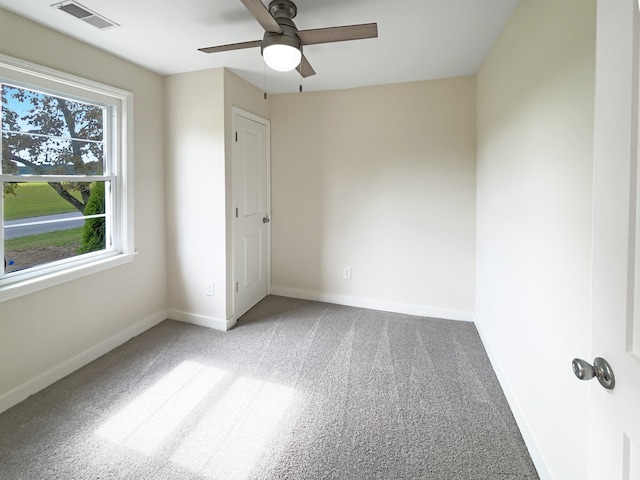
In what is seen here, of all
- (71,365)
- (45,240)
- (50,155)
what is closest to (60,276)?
(45,240)

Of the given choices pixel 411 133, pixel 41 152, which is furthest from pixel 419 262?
pixel 41 152

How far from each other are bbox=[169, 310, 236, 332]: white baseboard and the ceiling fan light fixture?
7.53ft

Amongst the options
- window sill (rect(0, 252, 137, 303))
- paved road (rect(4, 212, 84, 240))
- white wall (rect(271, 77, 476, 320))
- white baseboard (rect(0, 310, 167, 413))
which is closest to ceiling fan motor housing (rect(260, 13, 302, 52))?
white wall (rect(271, 77, 476, 320))

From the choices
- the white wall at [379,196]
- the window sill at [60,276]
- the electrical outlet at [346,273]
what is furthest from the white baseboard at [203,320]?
the electrical outlet at [346,273]

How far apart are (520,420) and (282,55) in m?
2.48

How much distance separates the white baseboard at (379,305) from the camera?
3424mm

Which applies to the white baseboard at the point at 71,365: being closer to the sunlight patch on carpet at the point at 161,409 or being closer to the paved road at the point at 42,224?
the sunlight patch on carpet at the point at 161,409

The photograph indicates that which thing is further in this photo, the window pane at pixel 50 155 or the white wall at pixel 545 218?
the window pane at pixel 50 155

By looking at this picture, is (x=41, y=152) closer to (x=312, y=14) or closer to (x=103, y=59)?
(x=103, y=59)

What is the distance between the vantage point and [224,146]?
297 centimetres

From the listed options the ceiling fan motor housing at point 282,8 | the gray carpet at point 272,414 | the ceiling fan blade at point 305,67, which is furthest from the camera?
the ceiling fan blade at point 305,67

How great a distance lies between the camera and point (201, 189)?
10.1 ft

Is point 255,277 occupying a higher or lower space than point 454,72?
lower

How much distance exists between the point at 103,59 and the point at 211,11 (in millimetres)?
1190
